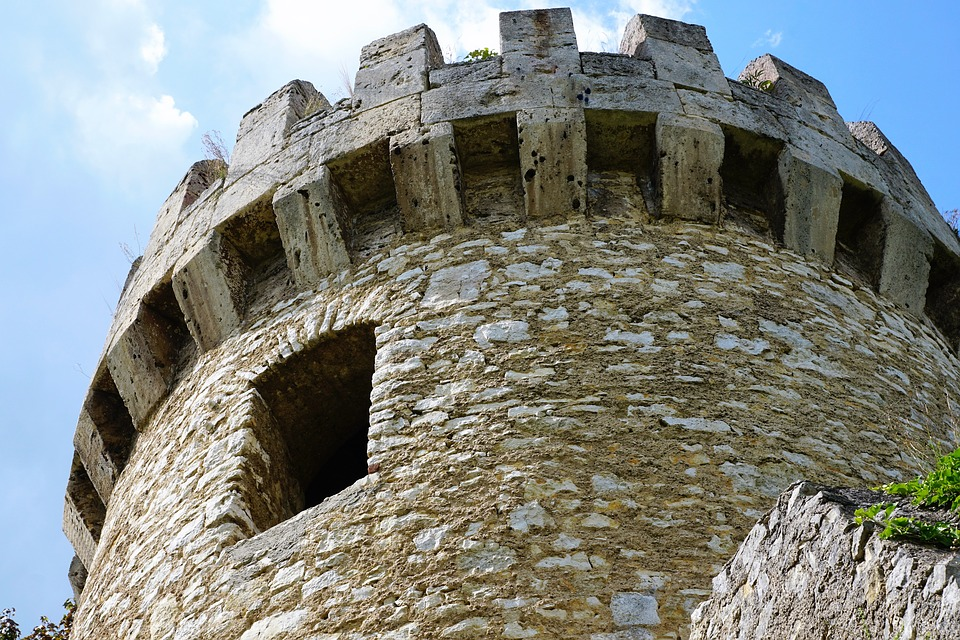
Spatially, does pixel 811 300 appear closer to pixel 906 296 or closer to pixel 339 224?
pixel 906 296

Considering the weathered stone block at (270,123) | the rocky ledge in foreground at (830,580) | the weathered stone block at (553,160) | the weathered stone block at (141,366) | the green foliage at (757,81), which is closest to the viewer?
the rocky ledge in foreground at (830,580)

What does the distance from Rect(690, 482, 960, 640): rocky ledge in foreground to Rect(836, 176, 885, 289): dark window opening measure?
374cm

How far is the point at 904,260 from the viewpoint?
21.6ft

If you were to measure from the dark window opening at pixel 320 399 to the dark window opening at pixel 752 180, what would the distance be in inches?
88.6

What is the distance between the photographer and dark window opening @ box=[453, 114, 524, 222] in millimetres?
6105

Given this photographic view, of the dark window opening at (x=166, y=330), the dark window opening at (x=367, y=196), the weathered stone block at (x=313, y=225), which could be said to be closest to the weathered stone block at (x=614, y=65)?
the dark window opening at (x=367, y=196)

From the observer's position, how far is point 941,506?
265 centimetres

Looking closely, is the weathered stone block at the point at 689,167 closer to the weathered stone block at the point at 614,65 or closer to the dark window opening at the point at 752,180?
the dark window opening at the point at 752,180

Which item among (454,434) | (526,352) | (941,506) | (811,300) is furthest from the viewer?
(811,300)

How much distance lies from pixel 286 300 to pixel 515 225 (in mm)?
1343

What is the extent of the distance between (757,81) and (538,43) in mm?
1608

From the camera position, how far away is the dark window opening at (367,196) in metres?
6.18

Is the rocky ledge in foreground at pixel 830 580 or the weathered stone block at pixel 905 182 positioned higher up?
the weathered stone block at pixel 905 182

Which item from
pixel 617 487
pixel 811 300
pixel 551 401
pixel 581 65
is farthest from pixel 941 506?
pixel 581 65
